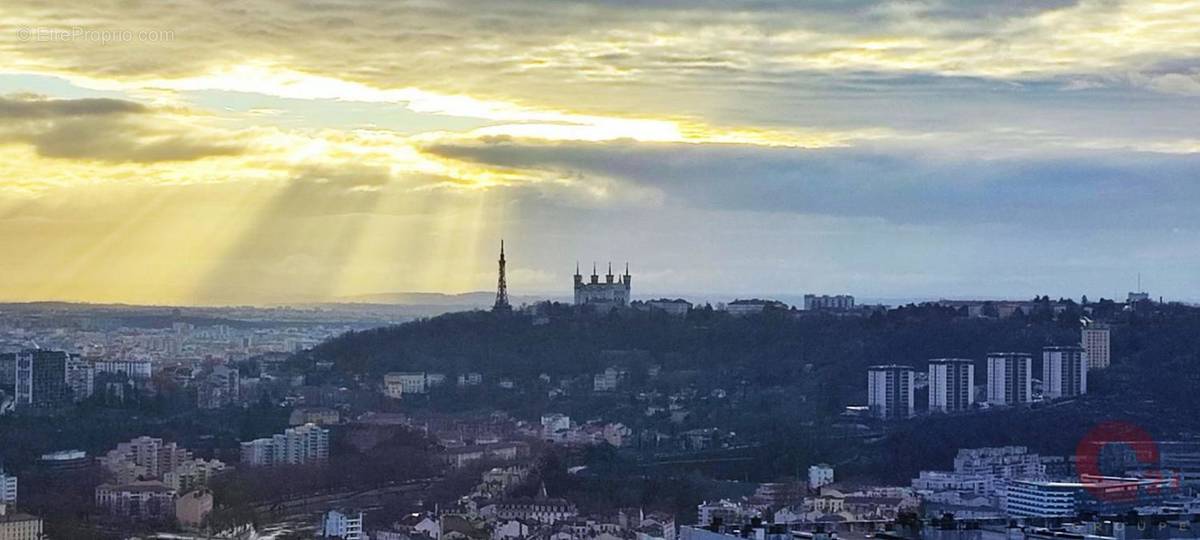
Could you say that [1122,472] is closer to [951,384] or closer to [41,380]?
[951,384]

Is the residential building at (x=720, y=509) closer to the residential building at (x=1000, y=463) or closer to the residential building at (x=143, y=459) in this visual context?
the residential building at (x=1000, y=463)

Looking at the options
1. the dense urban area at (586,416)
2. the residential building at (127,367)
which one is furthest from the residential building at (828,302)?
the residential building at (127,367)

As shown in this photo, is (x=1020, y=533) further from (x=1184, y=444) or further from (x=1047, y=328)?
(x=1047, y=328)

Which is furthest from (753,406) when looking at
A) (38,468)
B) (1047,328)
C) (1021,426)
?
(38,468)

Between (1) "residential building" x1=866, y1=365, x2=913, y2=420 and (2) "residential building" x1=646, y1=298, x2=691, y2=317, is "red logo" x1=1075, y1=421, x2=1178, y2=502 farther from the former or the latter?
(2) "residential building" x1=646, y1=298, x2=691, y2=317

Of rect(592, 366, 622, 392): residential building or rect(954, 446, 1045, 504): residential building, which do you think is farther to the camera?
rect(592, 366, 622, 392): residential building

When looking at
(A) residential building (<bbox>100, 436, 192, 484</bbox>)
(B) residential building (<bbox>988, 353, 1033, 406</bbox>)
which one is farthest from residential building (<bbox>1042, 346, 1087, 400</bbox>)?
(A) residential building (<bbox>100, 436, 192, 484</bbox>)

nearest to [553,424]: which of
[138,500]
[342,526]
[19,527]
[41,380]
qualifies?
[41,380]
